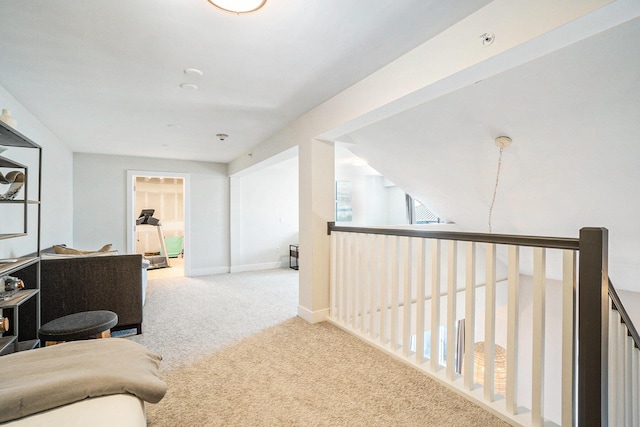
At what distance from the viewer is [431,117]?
294 centimetres

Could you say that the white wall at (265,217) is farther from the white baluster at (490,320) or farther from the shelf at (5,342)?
the white baluster at (490,320)

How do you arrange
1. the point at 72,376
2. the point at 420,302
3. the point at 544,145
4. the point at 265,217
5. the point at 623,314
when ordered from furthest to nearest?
the point at 265,217
the point at 544,145
the point at 420,302
the point at 623,314
the point at 72,376

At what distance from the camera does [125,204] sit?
17.9 feet

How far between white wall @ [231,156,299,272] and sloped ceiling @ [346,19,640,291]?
308cm

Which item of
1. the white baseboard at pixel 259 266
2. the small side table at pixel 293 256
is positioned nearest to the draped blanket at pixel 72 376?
the white baseboard at pixel 259 266

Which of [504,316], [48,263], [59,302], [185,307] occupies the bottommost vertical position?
[504,316]

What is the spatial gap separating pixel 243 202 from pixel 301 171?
3360 millimetres

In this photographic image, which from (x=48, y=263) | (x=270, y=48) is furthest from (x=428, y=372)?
(x=48, y=263)

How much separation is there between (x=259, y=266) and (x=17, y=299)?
182 inches

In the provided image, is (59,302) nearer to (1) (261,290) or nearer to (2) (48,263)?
(2) (48,263)

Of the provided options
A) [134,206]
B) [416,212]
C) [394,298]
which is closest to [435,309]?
[394,298]

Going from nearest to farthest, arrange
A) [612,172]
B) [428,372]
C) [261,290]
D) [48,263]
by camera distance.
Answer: [428,372] < [612,172] < [48,263] < [261,290]

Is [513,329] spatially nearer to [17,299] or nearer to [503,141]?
[503,141]

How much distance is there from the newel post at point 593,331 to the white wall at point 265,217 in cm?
532
